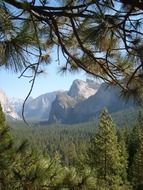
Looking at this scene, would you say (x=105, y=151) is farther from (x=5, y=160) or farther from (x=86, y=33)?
(x=86, y=33)

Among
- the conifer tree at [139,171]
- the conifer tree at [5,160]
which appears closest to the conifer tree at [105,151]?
the conifer tree at [139,171]

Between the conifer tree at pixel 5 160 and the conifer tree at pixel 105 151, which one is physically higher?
the conifer tree at pixel 105 151

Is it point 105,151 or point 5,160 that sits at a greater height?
point 105,151

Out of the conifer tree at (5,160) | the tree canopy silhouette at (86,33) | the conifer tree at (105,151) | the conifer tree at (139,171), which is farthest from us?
the conifer tree at (139,171)

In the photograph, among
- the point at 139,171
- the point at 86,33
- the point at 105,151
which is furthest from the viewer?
the point at 139,171

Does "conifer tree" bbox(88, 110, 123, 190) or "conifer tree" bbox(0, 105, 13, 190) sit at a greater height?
"conifer tree" bbox(88, 110, 123, 190)

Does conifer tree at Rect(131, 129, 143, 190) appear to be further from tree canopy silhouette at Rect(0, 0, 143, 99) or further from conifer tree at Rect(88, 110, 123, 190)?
tree canopy silhouette at Rect(0, 0, 143, 99)

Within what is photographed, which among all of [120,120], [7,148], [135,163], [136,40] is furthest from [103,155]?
[120,120]

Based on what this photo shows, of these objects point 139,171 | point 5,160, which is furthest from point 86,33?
point 139,171

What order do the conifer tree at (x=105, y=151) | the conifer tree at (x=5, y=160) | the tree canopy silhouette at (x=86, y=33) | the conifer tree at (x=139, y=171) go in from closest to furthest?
the tree canopy silhouette at (x=86, y=33) → the conifer tree at (x=5, y=160) → the conifer tree at (x=105, y=151) → the conifer tree at (x=139, y=171)

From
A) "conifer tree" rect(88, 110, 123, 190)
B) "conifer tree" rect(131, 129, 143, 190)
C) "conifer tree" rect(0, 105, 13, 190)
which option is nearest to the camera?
"conifer tree" rect(0, 105, 13, 190)

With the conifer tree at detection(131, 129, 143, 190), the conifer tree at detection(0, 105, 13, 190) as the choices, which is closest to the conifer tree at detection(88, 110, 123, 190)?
the conifer tree at detection(131, 129, 143, 190)

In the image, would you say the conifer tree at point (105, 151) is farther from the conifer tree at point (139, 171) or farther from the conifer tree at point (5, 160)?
the conifer tree at point (5, 160)

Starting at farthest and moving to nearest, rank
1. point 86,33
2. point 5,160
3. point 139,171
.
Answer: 1. point 139,171
2. point 5,160
3. point 86,33
